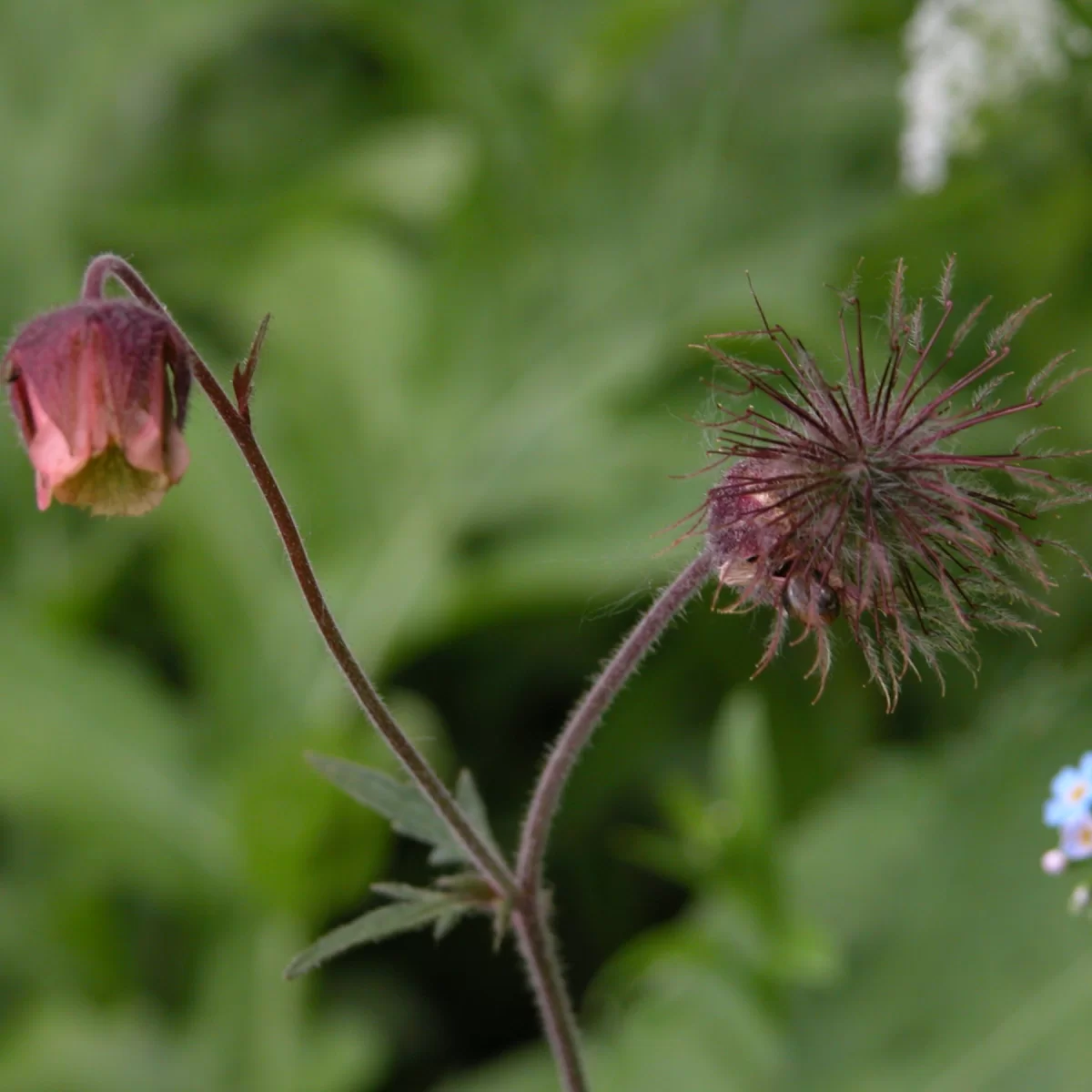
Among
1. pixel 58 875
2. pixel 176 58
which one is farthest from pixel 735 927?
pixel 176 58

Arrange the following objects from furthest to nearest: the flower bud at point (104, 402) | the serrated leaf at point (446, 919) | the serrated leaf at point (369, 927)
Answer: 1. the serrated leaf at point (446, 919)
2. the serrated leaf at point (369, 927)
3. the flower bud at point (104, 402)

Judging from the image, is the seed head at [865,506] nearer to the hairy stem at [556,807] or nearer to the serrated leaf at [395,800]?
the hairy stem at [556,807]

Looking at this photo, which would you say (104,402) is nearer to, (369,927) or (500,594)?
(369,927)

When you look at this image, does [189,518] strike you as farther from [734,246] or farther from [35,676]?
[734,246]

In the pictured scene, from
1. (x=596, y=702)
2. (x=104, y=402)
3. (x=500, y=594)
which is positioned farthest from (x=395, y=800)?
(x=500, y=594)

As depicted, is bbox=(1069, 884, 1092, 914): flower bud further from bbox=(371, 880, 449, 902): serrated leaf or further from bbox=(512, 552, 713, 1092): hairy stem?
bbox=(371, 880, 449, 902): serrated leaf

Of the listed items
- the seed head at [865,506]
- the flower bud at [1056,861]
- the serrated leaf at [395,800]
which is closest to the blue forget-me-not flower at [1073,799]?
the flower bud at [1056,861]
